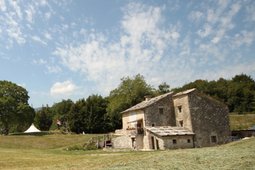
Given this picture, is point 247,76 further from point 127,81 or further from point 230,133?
point 230,133

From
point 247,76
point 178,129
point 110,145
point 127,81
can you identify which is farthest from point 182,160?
point 247,76

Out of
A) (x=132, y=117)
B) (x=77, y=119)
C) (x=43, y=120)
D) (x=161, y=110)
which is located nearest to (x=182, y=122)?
(x=161, y=110)

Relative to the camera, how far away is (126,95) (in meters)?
99.2

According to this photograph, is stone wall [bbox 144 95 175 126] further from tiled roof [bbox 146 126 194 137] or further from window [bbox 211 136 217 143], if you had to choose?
window [bbox 211 136 217 143]

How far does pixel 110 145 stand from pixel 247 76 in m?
89.7

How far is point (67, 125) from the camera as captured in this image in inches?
4109

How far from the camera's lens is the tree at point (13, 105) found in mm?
85625

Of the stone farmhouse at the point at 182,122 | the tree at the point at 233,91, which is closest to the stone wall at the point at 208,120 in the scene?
the stone farmhouse at the point at 182,122

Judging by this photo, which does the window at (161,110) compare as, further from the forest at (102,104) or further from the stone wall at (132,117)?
the forest at (102,104)

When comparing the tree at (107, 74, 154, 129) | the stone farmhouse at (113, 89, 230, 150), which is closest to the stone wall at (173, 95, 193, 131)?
the stone farmhouse at (113, 89, 230, 150)

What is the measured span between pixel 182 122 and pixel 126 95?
128 ft

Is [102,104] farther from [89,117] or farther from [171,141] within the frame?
[171,141]

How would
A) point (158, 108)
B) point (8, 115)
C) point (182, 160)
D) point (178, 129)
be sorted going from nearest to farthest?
point (182, 160), point (178, 129), point (158, 108), point (8, 115)

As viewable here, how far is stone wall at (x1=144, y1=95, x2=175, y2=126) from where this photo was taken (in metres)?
61.3
